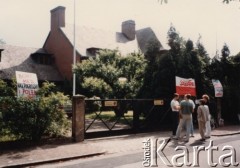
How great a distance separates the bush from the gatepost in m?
0.45

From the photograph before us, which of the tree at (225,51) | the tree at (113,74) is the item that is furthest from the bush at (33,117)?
the tree at (225,51)

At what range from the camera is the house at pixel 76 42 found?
36.1m

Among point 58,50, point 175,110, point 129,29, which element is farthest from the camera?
point 129,29

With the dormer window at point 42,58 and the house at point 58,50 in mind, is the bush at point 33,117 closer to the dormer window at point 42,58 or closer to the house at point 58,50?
the house at point 58,50

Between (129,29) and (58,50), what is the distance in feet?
36.8

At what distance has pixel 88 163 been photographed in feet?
29.8

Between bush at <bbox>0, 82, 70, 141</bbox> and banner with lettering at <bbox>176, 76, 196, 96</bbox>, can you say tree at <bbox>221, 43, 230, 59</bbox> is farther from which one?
bush at <bbox>0, 82, 70, 141</bbox>

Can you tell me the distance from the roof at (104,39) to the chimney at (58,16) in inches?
30.8

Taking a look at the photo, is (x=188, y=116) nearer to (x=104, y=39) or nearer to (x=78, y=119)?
(x=78, y=119)

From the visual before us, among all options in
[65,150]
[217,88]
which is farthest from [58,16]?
[65,150]

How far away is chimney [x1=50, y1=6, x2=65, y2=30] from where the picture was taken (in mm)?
37938

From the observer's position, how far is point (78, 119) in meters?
12.3

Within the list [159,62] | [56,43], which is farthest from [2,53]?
[159,62]

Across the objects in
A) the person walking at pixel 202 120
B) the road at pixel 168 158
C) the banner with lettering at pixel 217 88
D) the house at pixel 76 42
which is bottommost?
the road at pixel 168 158
